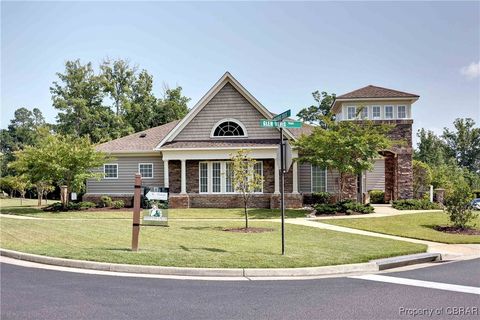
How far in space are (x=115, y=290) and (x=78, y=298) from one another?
68cm

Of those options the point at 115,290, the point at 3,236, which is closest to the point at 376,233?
the point at 115,290

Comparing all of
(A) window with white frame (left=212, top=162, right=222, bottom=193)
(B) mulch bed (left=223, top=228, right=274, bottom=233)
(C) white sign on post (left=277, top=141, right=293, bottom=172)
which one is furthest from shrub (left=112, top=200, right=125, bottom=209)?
(C) white sign on post (left=277, top=141, right=293, bottom=172)

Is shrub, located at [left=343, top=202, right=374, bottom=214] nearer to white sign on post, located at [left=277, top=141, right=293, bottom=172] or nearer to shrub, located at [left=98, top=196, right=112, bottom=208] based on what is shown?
white sign on post, located at [left=277, top=141, right=293, bottom=172]

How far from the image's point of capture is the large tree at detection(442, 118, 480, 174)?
67500 millimetres

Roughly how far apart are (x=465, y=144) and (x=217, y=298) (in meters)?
71.3

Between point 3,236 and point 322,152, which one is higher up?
point 322,152

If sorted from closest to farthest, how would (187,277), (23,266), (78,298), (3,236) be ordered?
(78,298), (187,277), (23,266), (3,236)

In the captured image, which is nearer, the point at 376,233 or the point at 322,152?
the point at 376,233

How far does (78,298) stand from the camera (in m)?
6.82

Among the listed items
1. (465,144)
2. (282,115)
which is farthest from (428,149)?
(282,115)

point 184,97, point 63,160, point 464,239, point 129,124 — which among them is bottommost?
point 464,239

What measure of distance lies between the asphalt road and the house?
17.9 meters

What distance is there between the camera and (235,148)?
2594cm

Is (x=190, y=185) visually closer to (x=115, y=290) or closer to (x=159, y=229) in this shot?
(x=159, y=229)
